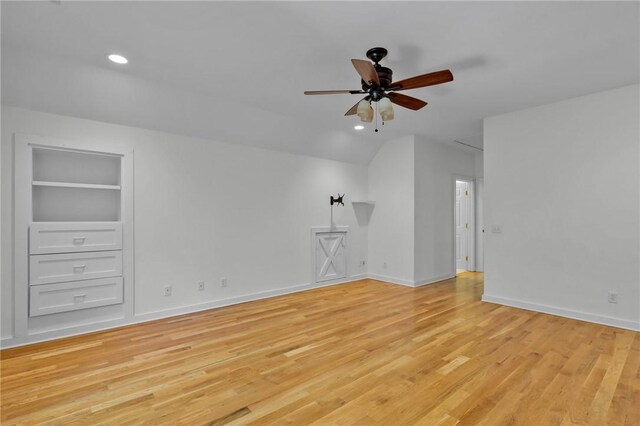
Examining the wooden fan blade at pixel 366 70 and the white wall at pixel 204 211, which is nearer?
the wooden fan blade at pixel 366 70

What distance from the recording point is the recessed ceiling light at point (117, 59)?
288 cm

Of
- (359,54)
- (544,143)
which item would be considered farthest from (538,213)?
(359,54)

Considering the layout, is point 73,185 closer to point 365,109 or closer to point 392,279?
point 365,109

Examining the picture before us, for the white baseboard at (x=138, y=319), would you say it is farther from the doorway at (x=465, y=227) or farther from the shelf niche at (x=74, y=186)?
the doorway at (x=465, y=227)

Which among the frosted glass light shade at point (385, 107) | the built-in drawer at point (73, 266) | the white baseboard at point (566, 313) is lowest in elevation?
the white baseboard at point (566, 313)

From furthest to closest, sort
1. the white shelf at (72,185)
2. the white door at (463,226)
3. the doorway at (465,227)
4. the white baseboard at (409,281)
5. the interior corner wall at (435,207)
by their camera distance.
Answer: the white door at (463,226) → the doorway at (465,227) → the interior corner wall at (435,207) → the white baseboard at (409,281) → the white shelf at (72,185)

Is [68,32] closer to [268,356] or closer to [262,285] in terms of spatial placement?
[268,356]

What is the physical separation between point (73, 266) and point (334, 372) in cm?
298

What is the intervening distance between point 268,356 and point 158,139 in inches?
116

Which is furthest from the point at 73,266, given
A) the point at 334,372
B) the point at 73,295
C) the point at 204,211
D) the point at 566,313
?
the point at 566,313

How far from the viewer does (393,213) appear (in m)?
6.03

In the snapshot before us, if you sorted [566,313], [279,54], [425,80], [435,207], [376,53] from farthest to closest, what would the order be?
[435,207] → [566,313] → [279,54] → [376,53] → [425,80]

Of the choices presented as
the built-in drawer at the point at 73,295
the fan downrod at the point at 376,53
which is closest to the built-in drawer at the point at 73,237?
the built-in drawer at the point at 73,295

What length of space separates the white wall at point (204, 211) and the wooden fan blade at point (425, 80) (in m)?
2.76
